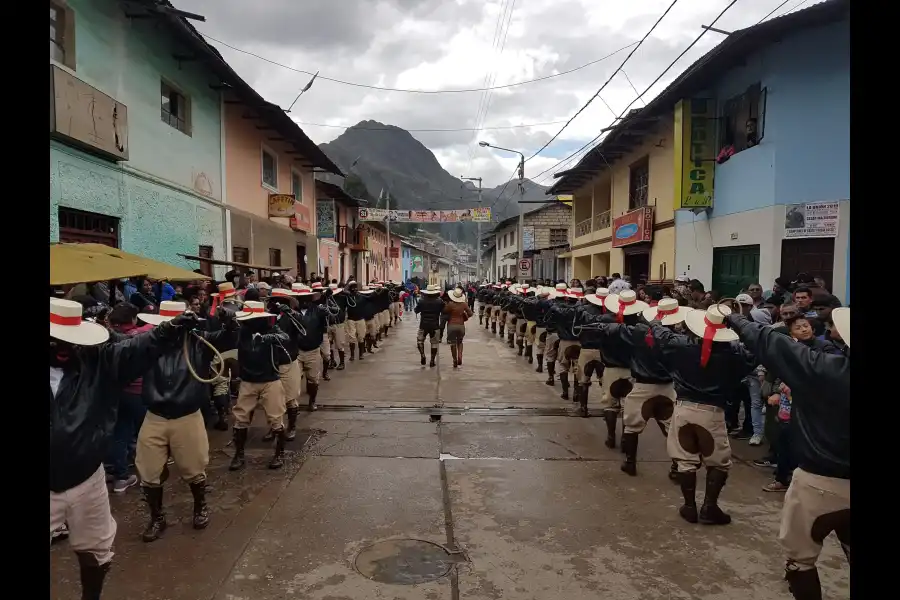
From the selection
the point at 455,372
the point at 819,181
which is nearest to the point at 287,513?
the point at 455,372

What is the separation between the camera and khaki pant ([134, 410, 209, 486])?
4.20m

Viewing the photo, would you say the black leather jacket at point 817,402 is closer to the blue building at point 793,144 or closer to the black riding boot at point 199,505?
the black riding boot at point 199,505

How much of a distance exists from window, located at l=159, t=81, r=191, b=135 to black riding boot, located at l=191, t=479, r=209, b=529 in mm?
8966

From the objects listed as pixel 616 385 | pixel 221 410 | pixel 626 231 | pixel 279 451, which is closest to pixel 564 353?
pixel 616 385

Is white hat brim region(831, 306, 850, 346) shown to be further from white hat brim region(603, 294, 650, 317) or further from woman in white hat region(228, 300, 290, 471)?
woman in white hat region(228, 300, 290, 471)

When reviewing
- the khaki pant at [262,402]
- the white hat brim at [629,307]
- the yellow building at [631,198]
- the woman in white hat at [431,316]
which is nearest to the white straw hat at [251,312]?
the khaki pant at [262,402]

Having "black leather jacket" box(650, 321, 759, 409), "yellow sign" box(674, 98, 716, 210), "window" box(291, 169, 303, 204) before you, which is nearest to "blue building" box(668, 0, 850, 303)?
"yellow sign" box(674, 98, 716, 210)

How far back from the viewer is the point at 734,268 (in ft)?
39.4

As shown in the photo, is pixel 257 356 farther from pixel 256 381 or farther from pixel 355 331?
pixel 355 331

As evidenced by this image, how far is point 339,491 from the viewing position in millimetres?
5125

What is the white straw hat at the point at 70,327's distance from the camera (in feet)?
9.50

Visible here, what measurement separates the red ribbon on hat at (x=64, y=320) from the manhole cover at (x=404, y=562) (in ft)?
7.61
